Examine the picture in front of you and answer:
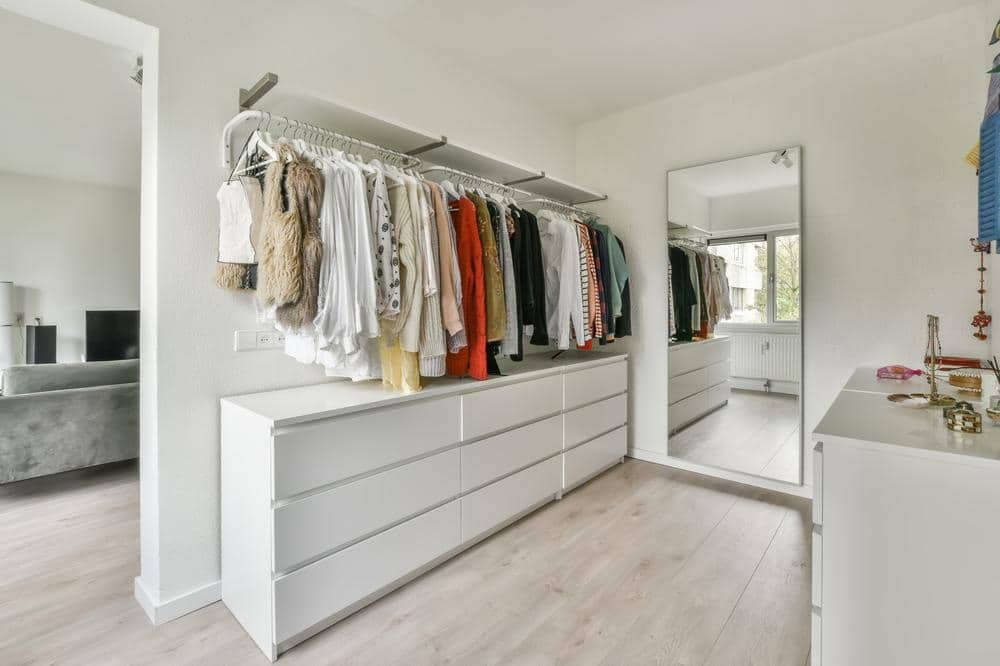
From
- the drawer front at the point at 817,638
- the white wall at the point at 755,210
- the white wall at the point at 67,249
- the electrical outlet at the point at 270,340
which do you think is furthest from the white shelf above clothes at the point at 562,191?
the white wall at the point at 67,249

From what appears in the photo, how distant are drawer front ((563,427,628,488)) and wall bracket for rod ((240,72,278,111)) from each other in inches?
89.2

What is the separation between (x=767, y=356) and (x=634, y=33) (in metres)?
2.03

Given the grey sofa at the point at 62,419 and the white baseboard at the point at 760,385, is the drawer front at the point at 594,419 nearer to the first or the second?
the white baseboard at the point at 760,385

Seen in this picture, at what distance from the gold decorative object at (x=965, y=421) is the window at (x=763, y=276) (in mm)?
1829

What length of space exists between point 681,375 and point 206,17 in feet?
10.6

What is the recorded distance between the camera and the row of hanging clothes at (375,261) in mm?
1590

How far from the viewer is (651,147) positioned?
3.38 m

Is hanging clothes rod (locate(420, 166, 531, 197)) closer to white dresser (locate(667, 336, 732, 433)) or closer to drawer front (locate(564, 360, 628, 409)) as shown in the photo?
drawer front (locate(564, 360, 628, 409))

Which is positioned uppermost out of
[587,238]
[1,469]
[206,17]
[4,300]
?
[206,17]

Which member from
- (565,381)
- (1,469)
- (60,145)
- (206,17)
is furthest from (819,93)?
(60,145)

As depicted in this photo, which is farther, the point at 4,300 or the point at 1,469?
the point at 4,300

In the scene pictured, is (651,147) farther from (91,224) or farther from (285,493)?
(91,224)

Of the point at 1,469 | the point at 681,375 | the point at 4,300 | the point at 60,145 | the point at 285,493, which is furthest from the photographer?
the point at 4,300

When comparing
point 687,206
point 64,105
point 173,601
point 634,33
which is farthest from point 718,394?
point 64,105
